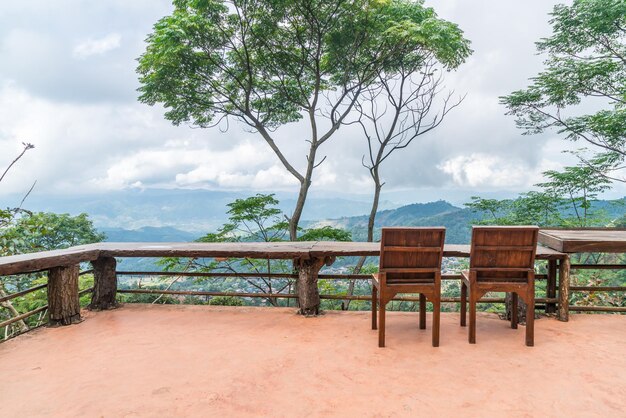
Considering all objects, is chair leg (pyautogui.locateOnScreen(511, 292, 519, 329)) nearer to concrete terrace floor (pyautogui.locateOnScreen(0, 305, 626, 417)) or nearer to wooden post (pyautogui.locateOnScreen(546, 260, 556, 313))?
concrete terrace floor (pyautogui.locateOnScreen(0, 305, 626, 417))

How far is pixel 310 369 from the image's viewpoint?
2480 mm

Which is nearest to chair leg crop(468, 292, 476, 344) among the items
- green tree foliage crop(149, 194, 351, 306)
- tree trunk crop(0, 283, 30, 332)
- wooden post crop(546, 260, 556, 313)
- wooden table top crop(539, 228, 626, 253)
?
wooden table top crop(539, 228, 626, 253)

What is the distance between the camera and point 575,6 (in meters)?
7.59

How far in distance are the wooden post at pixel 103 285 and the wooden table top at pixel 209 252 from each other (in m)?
0.20

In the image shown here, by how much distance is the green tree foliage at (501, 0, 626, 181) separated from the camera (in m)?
7.34

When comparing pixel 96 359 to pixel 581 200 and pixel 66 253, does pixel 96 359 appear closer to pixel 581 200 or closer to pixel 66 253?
pixel 66 253

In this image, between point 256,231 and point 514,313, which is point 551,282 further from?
point 256,231

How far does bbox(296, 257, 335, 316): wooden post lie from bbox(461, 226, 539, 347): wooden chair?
1396mm

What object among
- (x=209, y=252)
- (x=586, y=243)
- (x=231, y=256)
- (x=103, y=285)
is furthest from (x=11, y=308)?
(x=586, y=243)

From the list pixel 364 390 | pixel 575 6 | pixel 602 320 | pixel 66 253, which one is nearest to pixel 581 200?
pixel 575 6

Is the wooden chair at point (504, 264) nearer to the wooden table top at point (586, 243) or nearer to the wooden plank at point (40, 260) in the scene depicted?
the wooden table top at point (586, 243)

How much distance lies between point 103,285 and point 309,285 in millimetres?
2388

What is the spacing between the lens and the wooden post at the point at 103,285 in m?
4.09

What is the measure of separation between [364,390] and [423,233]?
48.7 inches
